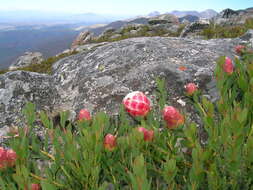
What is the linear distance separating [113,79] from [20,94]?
4.16ft

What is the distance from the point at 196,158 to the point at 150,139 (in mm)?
303

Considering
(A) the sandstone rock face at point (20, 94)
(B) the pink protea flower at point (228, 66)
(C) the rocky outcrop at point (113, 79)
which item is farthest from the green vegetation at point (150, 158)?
(A) the sandstone rock face at point (20, 94)

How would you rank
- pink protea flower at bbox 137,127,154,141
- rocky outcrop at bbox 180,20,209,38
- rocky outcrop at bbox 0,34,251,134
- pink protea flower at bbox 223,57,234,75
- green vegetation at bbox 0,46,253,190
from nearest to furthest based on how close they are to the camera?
green vegetation at bbox 0,46,253,190
pink protea flower at bbox 137,127,154,141
pink protea flower at bbox 223,57,234,75
rocky outcrop at bbox 0,34,251,134
rocky outcrop at bbox 180,20,209,38

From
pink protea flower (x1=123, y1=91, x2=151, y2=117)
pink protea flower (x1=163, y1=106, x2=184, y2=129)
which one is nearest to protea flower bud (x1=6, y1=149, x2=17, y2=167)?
pink protea flower (x1=123, y1=91, x2=151, y2=117)

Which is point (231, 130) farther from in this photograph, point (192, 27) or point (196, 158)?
point (192, 27)

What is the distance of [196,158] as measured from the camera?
1.01 meters

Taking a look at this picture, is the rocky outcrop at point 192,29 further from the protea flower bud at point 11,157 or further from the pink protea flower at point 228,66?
the protea flower bud at point 11,157

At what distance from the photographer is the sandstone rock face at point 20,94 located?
3.01m

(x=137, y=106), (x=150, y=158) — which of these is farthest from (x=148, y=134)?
(x=137, y=106)

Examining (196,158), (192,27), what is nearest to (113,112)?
(196,158)

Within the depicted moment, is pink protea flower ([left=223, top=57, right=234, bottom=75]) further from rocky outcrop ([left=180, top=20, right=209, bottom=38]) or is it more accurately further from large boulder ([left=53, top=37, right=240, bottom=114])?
rocky outcrop ([left=180, top=20, right=209, bottom=38])

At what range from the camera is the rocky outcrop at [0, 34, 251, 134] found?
2932 mm

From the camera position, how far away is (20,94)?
3.27 m

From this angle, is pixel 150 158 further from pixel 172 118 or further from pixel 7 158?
pixel 7 158
